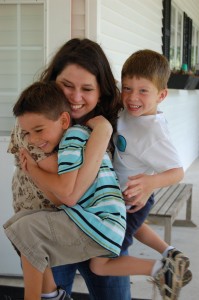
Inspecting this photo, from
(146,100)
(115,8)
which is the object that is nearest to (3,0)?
(115,8)

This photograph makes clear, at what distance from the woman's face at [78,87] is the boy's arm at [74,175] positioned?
0.09 m

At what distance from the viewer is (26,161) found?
1.73m

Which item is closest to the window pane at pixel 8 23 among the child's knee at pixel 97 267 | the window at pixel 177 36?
the child's knee at pixel 97 267

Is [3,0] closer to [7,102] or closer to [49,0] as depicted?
[49,0]

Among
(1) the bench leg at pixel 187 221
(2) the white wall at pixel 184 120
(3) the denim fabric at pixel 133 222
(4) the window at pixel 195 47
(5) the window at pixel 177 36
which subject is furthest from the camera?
(4) the window at pixel 195 47

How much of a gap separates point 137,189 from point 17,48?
2352 mm

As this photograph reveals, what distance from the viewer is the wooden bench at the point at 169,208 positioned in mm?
4199

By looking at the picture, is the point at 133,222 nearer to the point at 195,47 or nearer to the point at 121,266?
the point at 121,266

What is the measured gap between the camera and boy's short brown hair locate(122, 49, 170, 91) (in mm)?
1910

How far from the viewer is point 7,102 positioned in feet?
12.8

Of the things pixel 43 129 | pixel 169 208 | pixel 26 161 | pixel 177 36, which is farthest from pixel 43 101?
pixel 177 36

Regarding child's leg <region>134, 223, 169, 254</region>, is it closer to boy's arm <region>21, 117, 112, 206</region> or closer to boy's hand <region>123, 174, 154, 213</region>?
boy's hand <region>123, 174, 154, 213</region>

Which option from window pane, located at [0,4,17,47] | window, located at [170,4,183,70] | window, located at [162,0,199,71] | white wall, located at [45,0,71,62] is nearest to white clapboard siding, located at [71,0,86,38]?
white wall, located at [45,0,71,62]

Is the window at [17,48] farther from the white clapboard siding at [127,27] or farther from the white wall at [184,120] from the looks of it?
the white wall at [184,120]
